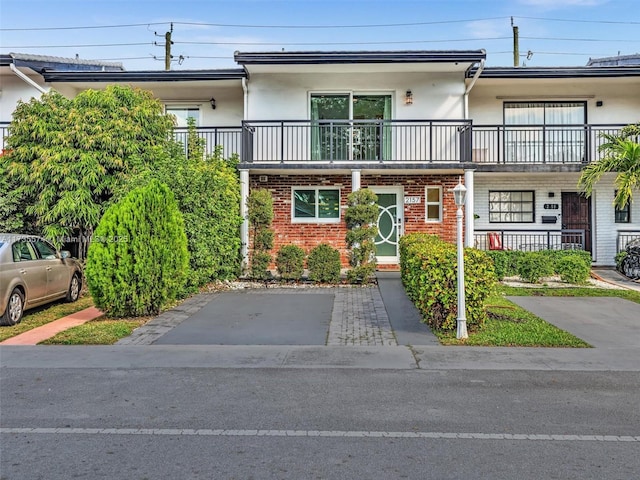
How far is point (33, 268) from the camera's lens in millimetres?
9570

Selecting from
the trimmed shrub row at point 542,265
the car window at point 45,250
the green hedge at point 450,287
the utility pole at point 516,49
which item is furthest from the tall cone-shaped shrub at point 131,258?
the utility pole at point 516,49

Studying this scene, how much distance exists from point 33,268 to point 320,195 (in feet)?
28.9

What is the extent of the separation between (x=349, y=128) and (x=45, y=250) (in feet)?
29.6

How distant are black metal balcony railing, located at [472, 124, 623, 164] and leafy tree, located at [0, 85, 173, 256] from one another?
9613 millimetres

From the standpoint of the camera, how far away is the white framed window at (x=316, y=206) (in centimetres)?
1647

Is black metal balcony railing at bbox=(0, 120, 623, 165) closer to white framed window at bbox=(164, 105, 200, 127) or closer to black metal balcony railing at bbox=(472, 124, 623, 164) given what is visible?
black metal balcony railing at bbox=(472, 124, 623, 164)

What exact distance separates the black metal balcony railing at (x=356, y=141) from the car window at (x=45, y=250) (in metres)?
6.63

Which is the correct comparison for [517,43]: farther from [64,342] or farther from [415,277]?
[64,342]

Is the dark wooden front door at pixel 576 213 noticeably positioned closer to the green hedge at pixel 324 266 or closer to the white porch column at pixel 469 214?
the white porch column at pixel 469 214

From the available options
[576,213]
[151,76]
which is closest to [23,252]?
[151,76]

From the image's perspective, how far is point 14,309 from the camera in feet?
29.5

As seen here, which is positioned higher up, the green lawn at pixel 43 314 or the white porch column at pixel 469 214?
the white porch column at pixel 469 214

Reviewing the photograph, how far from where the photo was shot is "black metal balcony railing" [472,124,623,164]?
16.3 m

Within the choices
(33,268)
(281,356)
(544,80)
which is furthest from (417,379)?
(544,80)
